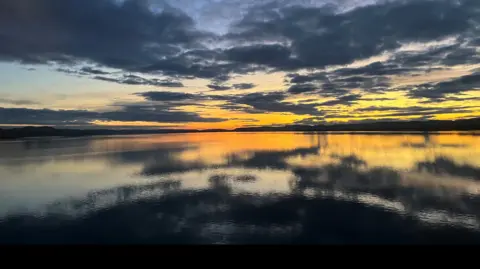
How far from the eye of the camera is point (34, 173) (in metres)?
18.7

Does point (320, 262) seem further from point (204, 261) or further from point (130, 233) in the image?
point (130, 233)

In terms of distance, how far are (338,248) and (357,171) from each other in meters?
14.5

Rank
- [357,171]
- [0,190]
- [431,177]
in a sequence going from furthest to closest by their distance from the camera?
[357,171] < [431,177] < [0,190]

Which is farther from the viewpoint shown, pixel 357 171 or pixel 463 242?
pixel 357 171

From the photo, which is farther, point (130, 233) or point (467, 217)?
point (467, 217)

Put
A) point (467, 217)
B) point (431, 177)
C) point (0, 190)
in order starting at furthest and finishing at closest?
point (431, 177) → point (0, 190) → point (467, 217)

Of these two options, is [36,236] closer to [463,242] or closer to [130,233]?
[130,233]

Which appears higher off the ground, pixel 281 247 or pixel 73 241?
pixel 281 247

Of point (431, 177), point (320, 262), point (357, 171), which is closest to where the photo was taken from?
point (320, 262)

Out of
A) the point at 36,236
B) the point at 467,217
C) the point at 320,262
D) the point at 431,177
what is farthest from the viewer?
the point at 431,177

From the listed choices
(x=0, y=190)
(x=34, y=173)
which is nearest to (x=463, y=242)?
(x=0, y=190)

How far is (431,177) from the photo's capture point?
635 inches

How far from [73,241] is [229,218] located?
3.88 meters

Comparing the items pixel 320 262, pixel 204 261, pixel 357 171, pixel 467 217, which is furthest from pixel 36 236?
pixel 357 171
